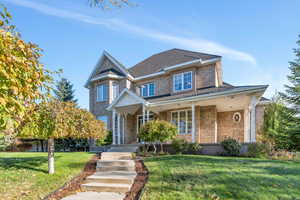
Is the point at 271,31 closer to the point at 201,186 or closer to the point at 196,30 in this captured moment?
the point at 196,30

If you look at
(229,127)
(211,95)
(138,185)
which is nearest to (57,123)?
(138,185)

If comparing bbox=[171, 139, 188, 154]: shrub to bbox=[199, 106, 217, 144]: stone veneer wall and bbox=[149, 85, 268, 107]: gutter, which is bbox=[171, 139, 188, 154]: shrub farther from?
bbox=[199, 106, 217, 144]: stone veneer wall

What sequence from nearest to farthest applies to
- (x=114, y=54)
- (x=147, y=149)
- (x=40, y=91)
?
(x=40, y=91)
(x=147, y=149)
(x=114, y=54)

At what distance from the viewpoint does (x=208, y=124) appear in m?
13.4

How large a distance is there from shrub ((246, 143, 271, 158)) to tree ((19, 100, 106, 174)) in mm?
8188

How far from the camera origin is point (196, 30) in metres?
10.1

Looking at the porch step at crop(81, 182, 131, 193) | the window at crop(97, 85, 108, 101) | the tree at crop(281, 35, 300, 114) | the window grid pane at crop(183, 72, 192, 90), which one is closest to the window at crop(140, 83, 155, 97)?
the window grid pane at crop(183, 72, 192, 90)

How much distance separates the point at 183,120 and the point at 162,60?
6.90 meters

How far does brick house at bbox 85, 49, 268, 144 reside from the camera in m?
12.2

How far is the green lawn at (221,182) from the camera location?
4.30 meters

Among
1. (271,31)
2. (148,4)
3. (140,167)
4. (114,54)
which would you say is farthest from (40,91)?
(114,54)

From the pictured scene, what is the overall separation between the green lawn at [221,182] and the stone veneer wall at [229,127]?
26.5 feet

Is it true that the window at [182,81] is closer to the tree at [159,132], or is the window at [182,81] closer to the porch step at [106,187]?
the tree at [159,132]

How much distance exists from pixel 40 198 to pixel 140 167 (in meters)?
3.47
